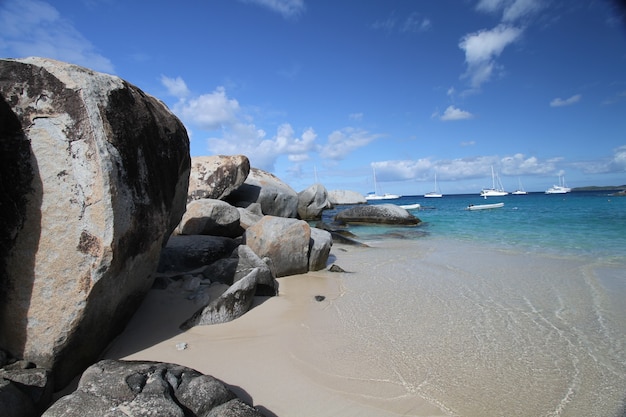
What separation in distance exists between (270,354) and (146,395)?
1.44 meters

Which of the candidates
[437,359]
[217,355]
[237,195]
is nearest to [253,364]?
[217,355]

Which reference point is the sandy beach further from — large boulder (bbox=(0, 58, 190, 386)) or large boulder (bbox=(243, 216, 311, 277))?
large boulder (bbox=(0, 58, 190, 386))

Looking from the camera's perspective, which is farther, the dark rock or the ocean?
the dark rock

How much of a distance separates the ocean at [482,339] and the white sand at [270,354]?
4 cm

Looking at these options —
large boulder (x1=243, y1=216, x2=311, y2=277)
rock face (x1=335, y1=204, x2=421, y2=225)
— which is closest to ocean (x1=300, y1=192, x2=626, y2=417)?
large boulder (x1=243, y1=216, x2=311, y2=277)

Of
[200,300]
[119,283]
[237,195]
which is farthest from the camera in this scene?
[237,195]

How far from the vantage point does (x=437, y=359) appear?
3520 mm

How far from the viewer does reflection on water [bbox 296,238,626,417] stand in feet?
9.56

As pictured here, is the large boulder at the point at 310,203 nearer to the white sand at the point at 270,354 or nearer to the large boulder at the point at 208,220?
the large boulder at the point at 208,220

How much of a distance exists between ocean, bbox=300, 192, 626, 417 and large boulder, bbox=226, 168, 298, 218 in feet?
26.8

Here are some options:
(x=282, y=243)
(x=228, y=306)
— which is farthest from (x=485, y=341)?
(x=282, y=243)

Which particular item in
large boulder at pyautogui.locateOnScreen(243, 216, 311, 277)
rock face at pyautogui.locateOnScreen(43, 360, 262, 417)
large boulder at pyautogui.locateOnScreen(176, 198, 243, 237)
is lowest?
rock face at pyautogui.locateOnScreen(43, 360, 262, 417)

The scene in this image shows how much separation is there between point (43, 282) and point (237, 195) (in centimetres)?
1255

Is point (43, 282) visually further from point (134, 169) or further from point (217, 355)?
point (217, 355)
